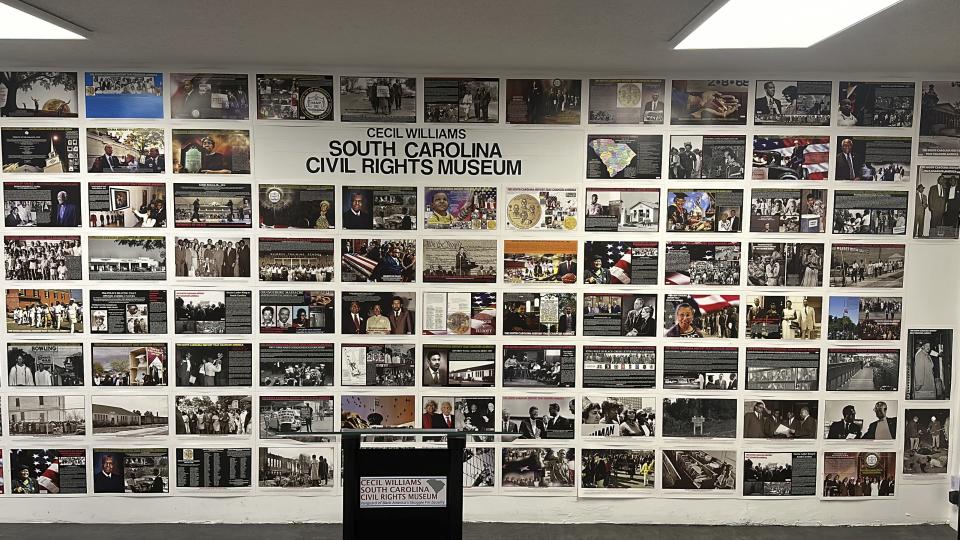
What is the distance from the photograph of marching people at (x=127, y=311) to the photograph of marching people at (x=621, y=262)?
7.73 ft

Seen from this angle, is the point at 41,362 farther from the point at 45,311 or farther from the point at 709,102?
the point at 709,102

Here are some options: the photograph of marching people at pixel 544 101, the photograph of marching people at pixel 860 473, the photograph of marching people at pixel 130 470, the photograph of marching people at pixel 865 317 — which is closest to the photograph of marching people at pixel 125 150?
the photograph of marching people at pixel 130 470

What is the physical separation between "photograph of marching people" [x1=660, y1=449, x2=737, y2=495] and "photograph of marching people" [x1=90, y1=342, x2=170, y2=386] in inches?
112

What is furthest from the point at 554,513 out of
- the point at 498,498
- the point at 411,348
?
the point at 411,348

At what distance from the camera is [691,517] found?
3.73 m

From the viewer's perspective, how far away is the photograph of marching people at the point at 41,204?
354 cm

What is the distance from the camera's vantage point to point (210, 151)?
3.54 m

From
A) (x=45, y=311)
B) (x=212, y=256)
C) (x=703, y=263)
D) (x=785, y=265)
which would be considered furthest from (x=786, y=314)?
(x=45, y=311)

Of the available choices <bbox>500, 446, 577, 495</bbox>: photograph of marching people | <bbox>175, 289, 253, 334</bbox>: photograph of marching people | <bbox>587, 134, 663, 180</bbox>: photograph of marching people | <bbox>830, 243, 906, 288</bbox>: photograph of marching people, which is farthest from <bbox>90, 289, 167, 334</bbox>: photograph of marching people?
<bbox>830, 243, 906, 288</bbox>: photograph of marching people

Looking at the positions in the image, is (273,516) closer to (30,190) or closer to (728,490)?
(30,190)

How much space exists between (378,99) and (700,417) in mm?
2505

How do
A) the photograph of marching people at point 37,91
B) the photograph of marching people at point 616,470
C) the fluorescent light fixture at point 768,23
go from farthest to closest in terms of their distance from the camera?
the photograph of marching people at point 616,470 < the photograph of marching people at point 37,91 < the fluorescent light fixture at point 768,23

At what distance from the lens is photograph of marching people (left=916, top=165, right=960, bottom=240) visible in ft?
11.7

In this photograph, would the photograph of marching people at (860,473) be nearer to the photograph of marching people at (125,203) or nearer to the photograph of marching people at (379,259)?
the photograph of marching people at (379,259)
